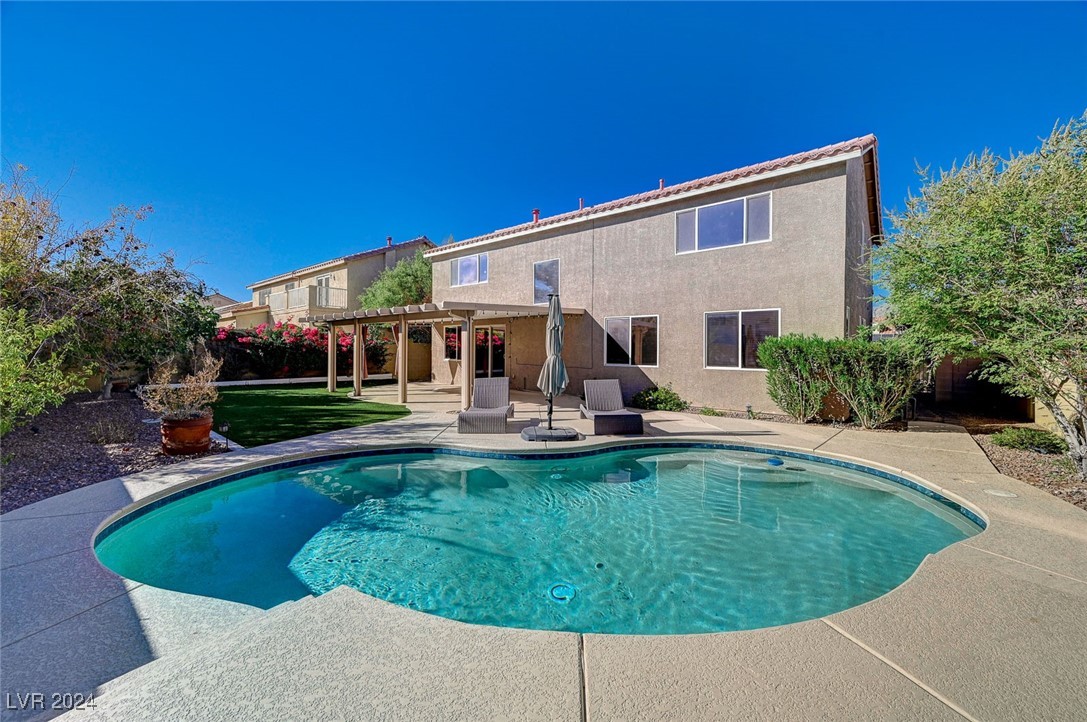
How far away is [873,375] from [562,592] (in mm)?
9892

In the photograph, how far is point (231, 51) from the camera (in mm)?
11469

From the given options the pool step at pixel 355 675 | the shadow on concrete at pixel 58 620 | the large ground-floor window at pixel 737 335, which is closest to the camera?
the pool step at pixel 355 675

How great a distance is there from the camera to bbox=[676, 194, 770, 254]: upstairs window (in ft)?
40.5

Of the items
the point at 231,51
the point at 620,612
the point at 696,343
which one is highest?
the point at 231,51

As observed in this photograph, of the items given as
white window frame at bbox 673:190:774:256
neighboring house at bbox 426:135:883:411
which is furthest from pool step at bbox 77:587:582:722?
white window frame at bbox 673:190:774:256

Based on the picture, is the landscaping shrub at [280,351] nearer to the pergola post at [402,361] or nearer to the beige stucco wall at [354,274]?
the beige stucco wall at [354,274]

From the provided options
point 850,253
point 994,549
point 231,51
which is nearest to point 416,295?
point 231,51

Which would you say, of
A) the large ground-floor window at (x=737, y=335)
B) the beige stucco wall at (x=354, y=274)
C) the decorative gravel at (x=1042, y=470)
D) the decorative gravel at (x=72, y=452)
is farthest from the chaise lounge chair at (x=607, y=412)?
the beige stucco wall at (x=354, y=274)

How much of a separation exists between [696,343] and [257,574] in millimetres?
11982

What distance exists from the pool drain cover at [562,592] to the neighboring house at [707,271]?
9590mm

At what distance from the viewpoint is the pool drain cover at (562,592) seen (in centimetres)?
434

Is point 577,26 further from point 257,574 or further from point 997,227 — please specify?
point 257,574

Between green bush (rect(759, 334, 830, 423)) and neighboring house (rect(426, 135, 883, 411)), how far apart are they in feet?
2.02

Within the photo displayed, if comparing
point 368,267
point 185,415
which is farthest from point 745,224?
point 368,267
